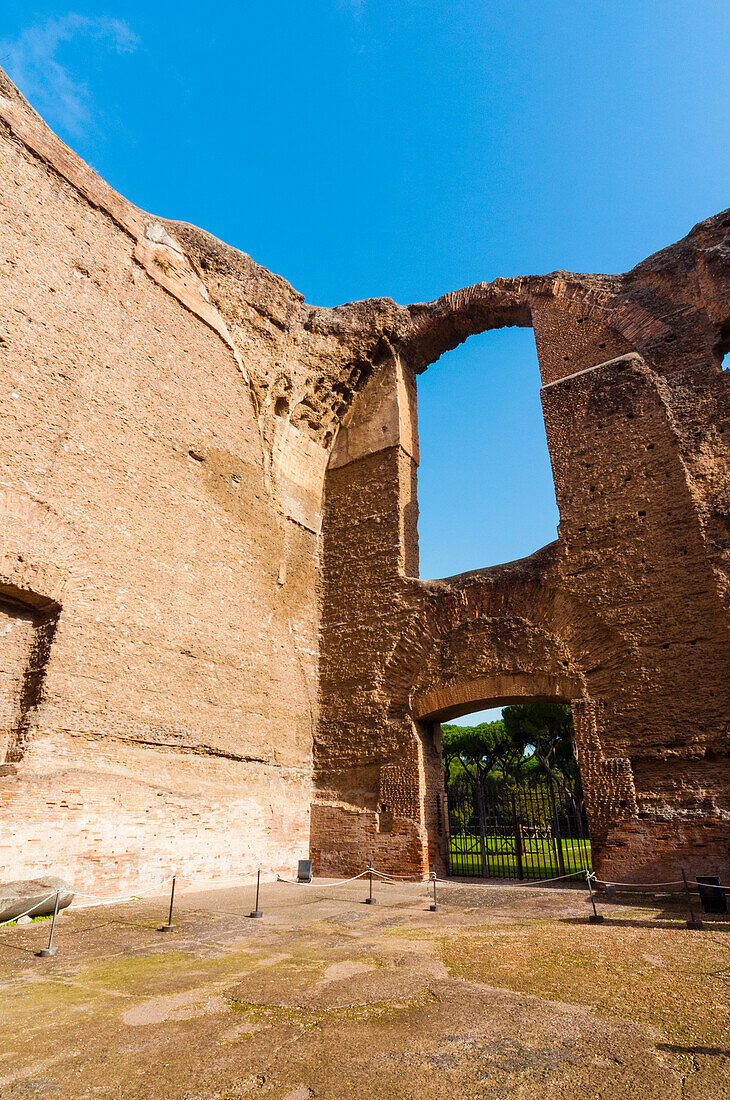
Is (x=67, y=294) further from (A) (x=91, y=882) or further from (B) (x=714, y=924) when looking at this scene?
(B) (x=714, y=924)

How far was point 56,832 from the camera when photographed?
588cm

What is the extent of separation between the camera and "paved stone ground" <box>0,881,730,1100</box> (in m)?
2.01

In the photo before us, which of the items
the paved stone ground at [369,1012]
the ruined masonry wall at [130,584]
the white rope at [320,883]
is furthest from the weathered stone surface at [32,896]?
the white rope at [320,883]

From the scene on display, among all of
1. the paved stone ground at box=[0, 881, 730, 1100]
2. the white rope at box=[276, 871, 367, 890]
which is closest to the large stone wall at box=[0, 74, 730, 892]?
the white rope at box=[276, 871, 367, 890]

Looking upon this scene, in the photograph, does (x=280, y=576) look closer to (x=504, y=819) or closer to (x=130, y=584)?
(x=130, y=584)

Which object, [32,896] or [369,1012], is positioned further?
[32,896]

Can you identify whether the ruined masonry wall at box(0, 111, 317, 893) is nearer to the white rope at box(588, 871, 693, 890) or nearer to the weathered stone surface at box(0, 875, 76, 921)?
the weathered stone surface at box(0, 875, 76, 921)

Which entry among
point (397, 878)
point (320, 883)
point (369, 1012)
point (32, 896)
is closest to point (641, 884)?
point (397, 878)

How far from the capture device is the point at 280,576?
9812 millimetres

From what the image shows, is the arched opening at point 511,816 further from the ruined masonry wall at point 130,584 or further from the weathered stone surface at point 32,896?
the weathered stone surface at point 32,896

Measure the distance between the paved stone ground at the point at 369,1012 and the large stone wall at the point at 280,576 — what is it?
90.0 inches

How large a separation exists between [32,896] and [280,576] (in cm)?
553

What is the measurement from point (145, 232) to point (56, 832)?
797 centimetres

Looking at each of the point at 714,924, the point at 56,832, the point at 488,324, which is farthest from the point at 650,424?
the point at 56,832
